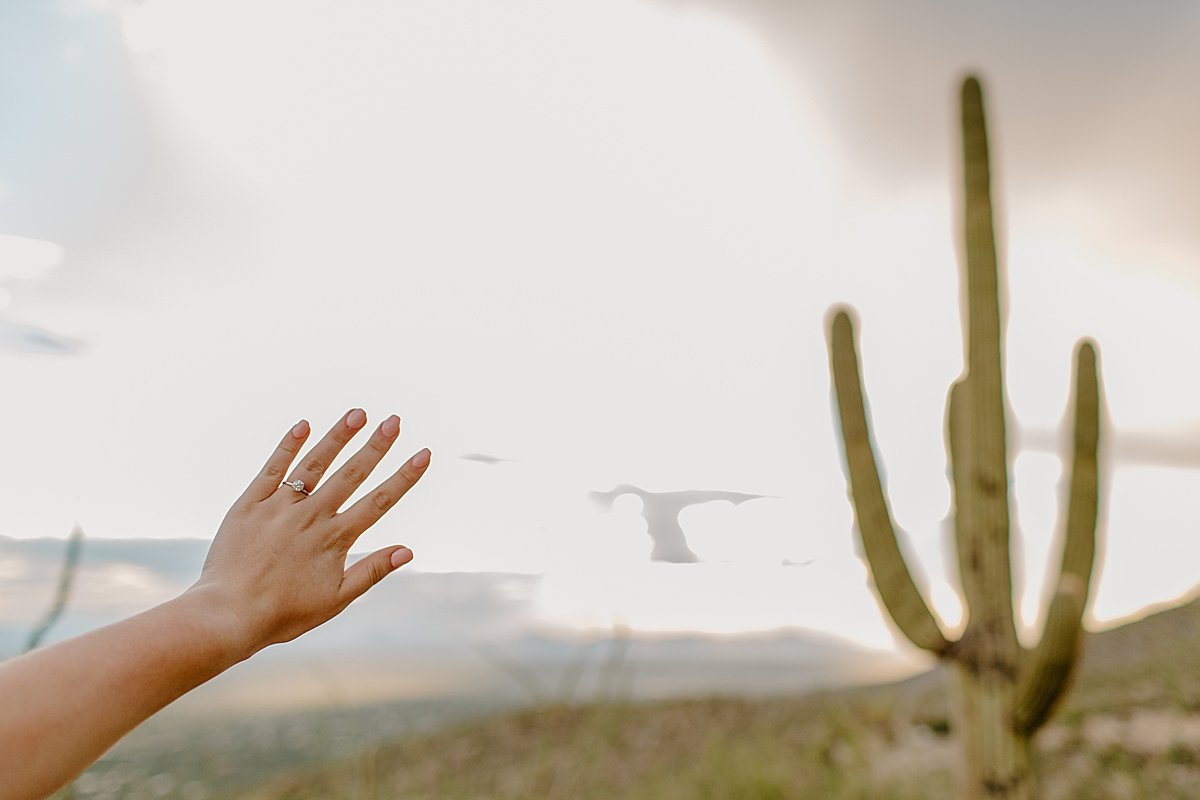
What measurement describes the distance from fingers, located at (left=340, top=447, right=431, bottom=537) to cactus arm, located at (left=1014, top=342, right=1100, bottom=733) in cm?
305

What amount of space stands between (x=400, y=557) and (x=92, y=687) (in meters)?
0.52

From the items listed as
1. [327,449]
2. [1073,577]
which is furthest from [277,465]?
[1073,577]

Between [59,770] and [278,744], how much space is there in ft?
5.18

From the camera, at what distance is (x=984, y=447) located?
400cm

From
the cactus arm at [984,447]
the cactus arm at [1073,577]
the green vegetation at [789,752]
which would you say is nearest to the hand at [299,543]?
the green vegetation at [789,752]

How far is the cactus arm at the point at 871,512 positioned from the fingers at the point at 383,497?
10.3 feet

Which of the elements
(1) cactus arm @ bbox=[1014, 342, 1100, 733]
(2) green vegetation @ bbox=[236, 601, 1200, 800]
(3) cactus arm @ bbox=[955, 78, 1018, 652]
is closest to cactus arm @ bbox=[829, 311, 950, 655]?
(3) cactus arm @ bbox=[955, 78, 1018, 652]

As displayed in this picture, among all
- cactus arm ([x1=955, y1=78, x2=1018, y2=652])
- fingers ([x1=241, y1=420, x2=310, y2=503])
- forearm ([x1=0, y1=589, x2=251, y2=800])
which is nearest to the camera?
forearm ([x1=0, y1=589, x2=251, y2=800])

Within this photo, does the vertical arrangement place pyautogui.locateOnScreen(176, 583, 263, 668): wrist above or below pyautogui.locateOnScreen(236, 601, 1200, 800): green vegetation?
above

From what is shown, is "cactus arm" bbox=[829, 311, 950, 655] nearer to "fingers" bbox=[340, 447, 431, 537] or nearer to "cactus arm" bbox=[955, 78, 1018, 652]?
"cactus arm" bbox=[955, 78, 1018, 652]

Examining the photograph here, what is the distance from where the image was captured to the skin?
0.80 metres

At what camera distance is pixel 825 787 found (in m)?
5.59

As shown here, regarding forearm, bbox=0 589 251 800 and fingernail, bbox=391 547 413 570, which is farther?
fingernail, bbox=391 547 413 570

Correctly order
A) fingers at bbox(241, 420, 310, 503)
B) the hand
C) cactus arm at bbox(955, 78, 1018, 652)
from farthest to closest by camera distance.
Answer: cactus arm at bbox(955, 78, 1018, 652) → fingers at bbox(241, 420, 310, 503) → the hand
